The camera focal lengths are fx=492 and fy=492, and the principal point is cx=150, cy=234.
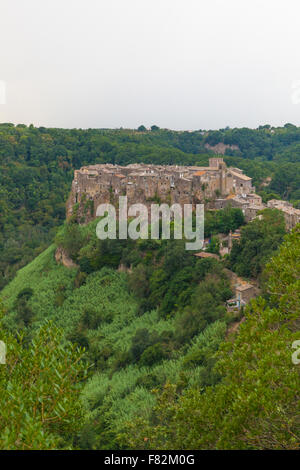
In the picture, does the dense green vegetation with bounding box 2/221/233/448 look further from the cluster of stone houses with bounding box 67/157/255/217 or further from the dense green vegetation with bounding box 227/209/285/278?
the cluster of stone houses with bounding box 67/157/255/217

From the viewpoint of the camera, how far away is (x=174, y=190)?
38781 millimetres

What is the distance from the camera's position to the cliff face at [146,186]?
38719mm

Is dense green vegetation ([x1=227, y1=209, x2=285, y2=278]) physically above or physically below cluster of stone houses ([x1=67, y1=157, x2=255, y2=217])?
below

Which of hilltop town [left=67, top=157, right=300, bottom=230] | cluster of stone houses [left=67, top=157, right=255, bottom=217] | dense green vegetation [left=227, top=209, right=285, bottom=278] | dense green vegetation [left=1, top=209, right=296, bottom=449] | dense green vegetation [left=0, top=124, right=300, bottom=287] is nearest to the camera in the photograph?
dense green vegetation [left=1, top=209, right=296, bottom=449]

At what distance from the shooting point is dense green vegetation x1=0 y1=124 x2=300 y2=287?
2298 inches

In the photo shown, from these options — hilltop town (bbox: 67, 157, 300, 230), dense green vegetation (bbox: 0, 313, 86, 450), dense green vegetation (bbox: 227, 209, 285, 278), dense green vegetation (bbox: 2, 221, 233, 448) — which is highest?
hilltop town (bbox: 67, 157, 300, 230)

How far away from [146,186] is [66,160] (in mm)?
51866

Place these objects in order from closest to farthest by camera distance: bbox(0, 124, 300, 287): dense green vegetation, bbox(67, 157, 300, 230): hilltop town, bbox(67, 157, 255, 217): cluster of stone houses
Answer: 1. bbox(67, 157, 300, 230): hilltop town
2. bbox(67, 157, 255, 217): cluster of stone houses
3. bbox(0, 124, 300, 287): dense green vegetation

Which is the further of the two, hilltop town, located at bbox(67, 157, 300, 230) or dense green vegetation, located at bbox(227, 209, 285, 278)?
hilltop town, located at bbox(67, 157, 300, 230)

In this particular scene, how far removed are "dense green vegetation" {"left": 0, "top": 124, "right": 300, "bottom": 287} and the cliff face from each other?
765 cm

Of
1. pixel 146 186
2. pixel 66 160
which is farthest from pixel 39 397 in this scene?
pixel 66 160

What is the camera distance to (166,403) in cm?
1702

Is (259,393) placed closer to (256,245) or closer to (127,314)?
(256,245)

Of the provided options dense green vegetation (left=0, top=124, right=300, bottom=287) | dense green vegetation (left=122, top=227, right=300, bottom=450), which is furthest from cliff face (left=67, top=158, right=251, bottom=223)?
dense green vegetation (left=122, top=227, right=300, bottom=450)
